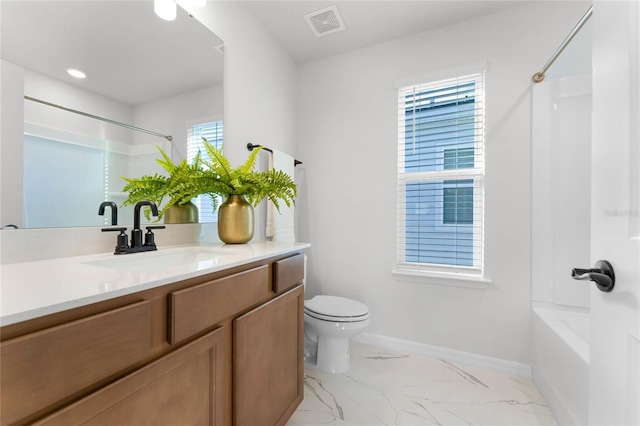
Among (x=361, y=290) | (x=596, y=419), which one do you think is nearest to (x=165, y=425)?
(x=596, y=419)

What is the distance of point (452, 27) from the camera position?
6.61ft

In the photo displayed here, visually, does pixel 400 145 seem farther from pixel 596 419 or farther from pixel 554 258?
pixel 596 419

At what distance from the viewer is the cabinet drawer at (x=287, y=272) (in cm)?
120

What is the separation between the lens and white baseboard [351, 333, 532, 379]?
183cm

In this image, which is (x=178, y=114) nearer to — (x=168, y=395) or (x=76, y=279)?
(x=76, y=279)

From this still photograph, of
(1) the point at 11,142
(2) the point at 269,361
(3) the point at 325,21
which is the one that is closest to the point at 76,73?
(1) the point at 11,142

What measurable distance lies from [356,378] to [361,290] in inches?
26.8

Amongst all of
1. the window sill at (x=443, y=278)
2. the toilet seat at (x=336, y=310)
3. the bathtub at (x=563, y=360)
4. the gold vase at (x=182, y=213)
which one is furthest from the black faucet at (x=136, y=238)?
the bathtub at (x=563, y=360)

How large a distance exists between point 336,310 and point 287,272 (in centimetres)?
74

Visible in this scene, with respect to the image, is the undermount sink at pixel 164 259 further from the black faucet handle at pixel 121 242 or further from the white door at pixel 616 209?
the white door at pixel 616 209

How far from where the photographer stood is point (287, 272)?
1.29m

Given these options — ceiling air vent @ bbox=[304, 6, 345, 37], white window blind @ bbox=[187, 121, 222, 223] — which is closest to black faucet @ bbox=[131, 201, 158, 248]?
white window blind @ bbox=[187, 121, 222, 223]

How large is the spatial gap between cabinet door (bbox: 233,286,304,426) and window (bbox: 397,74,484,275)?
1.16 metres

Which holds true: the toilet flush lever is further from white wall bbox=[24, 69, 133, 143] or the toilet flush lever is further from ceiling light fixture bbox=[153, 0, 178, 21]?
ceiling light fixture bbox=[153, 0, 178, 21]
